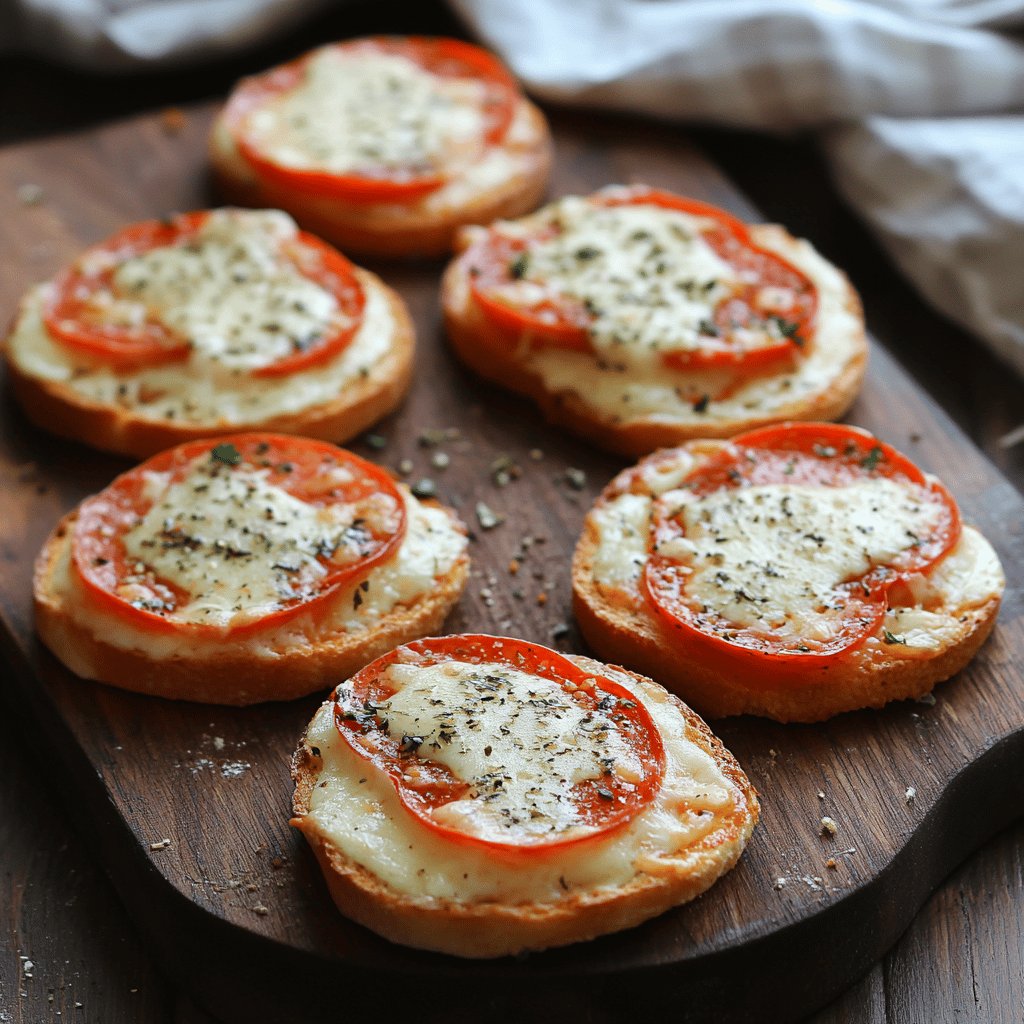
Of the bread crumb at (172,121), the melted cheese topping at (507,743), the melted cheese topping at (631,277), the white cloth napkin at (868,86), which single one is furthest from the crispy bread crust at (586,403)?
the bread crumb at (172,121)

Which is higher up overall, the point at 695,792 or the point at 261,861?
the point at 695,792

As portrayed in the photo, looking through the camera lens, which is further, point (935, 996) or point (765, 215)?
point (765, 215)

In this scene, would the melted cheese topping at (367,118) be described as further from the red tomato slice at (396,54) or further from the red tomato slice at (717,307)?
the red tomato slice at (717,307)

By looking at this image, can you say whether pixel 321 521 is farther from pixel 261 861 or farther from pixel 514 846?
pixel 514 846

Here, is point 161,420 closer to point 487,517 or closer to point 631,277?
point 487,517

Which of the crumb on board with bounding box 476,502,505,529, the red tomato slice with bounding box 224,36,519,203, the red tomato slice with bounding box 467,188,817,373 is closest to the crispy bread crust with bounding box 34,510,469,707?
the crumb on board with bounding box 476,502,505,529

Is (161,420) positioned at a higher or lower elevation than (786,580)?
lower

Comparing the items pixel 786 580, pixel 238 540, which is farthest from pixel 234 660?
pixel 786 580

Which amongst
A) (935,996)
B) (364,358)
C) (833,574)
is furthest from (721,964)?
(364,358)

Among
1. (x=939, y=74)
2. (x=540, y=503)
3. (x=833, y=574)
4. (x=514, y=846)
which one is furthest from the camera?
(x=939, y=74)
